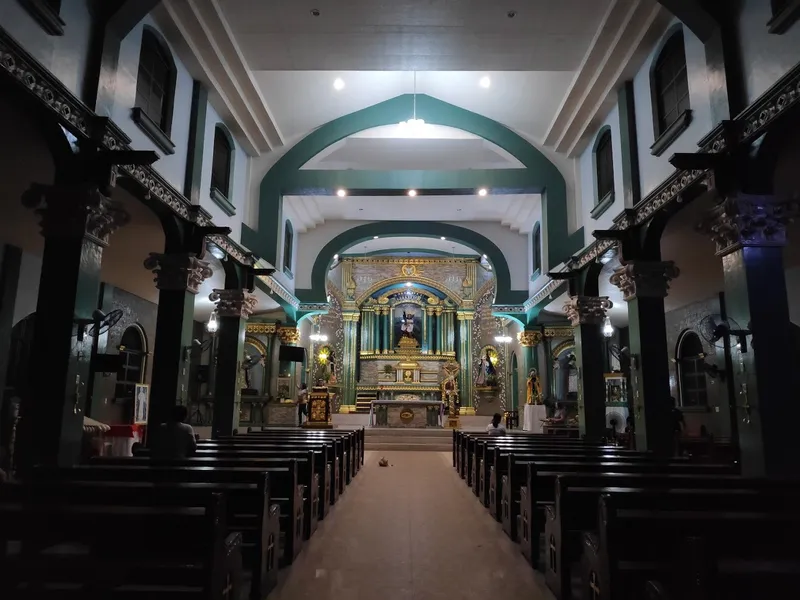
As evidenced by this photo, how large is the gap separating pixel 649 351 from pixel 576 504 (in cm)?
464

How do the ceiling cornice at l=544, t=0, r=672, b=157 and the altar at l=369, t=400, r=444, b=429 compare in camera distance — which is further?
the altar at l=369, t=400, r=444, b=429

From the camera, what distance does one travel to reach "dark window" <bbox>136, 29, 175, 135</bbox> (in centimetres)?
773

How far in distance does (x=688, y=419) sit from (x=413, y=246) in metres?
13.0

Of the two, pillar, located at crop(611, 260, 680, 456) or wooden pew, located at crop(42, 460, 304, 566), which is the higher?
pillar, located at crop(611, 260, 680, 456)

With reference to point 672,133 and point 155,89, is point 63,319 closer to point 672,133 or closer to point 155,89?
point 155,89

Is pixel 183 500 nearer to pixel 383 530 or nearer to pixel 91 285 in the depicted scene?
pixel 383 530

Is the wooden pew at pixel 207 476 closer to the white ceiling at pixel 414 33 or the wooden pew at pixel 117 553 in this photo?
the wooden pew at pixel 117 553

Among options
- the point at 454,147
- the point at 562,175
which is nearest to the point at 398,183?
the point at 454,147

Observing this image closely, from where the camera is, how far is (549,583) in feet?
13.8

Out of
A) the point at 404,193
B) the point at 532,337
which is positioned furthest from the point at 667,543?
the point at 532,337

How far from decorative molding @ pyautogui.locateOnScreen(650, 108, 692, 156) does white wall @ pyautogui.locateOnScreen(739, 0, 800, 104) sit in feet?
3.51

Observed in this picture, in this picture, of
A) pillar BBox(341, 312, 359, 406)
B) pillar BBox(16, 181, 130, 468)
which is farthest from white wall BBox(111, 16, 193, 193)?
pillar BBox(341, 312, 359, 406)

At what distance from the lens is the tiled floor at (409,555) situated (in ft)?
13.1

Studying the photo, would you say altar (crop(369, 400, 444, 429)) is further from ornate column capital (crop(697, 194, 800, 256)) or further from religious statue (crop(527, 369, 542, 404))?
ornate column capital (crop(697, 194, 800, 256))
